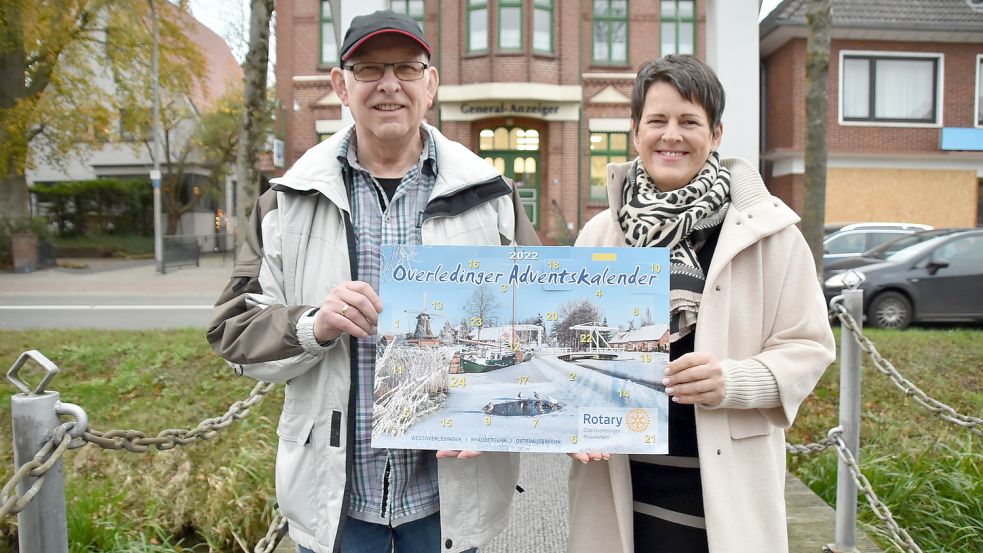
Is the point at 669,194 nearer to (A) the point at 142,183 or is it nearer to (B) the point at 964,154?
(B) the point at 964,154

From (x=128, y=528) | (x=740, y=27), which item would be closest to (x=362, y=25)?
(x=128, y=528)

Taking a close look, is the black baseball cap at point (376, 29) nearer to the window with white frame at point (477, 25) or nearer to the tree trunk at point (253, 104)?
the tree trunk at point (253, 104)

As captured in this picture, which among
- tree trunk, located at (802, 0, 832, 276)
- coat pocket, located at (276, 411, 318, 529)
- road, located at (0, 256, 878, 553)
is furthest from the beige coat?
tree trunk, located at (802, 0, 832, 276)

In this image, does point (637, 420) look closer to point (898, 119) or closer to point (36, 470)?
point (36, 470)

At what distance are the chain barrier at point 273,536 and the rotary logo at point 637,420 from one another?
198 cm

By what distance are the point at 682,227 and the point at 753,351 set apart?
16.6 inches

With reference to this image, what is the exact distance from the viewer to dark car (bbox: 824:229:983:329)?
10.7m

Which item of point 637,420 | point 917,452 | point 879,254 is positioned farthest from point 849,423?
point 879,254

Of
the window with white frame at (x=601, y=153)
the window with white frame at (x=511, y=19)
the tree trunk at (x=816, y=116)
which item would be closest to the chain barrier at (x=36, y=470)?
the tree trunk at (x=816, y=116)

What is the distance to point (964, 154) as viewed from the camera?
74.4 ft

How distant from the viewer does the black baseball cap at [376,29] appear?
2.00 meters

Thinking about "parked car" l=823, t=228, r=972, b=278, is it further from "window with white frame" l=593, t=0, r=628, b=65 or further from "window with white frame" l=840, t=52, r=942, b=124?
"window with white frame" l=840, t=52, r=942, b=124

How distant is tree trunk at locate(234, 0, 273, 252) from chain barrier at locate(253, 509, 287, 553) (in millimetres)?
4126

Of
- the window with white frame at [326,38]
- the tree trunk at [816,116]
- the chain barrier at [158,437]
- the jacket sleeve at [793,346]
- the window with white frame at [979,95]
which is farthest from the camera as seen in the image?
the window with white frame at [979,95]
